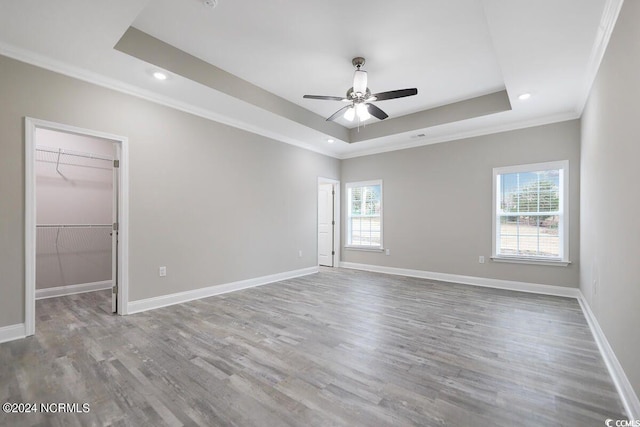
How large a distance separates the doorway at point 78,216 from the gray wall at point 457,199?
470cm

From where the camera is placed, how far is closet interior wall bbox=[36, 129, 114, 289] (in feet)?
14.1

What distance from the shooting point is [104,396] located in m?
1.91

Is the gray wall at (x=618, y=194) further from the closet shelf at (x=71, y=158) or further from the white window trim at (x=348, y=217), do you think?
the closet shelf at (x=71, y=158)

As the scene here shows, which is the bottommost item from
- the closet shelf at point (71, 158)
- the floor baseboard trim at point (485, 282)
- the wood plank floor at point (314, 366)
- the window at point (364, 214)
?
the wood plank floor at point (314, 366)

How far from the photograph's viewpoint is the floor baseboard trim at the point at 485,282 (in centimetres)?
441

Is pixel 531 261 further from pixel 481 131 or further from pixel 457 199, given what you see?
pixel 481 131

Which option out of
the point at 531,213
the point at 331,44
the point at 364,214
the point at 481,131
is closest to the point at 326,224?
the point at 364,214

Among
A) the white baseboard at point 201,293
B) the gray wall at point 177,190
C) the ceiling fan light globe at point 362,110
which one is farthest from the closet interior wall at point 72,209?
the ceiling fan light globe at point 362,110

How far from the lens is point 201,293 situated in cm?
425

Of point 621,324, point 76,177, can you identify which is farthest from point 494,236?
point 76,177

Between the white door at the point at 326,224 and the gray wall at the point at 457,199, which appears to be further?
the white door at the point at 326,224

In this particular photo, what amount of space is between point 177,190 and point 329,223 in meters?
3.92

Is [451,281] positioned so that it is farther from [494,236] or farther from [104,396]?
[104,396]

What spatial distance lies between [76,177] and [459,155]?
21.3 feet
